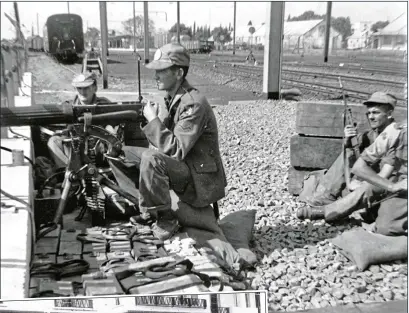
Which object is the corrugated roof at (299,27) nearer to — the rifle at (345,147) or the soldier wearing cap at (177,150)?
the rifle at (345,147)

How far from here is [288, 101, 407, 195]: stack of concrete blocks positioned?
3287 mm

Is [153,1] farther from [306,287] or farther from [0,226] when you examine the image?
[306,287]

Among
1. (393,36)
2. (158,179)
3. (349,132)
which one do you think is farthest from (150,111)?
(349,132)

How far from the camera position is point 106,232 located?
2.71 meters

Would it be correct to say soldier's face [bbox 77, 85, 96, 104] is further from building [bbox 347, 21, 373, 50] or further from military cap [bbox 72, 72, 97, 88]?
building [bbox 347, 21, 373, 50]

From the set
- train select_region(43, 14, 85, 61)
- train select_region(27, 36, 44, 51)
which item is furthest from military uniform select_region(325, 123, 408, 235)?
train select_region(27, 36, 44, 51)

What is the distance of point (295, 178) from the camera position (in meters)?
3.49

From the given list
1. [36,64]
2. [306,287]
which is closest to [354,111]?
[306,287]

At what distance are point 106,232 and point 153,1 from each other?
1.15 metres

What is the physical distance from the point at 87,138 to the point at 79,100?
323mm

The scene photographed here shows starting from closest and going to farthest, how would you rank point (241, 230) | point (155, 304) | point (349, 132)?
point (155, 304) < point (241, 230) < point (349, 132)

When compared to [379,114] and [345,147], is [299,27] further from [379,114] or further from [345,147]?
[345,147]

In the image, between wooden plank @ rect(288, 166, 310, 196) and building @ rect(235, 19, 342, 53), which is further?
wooden plank @ rect(288, 166, 310, 196)

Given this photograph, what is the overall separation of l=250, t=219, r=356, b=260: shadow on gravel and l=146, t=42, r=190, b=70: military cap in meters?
1.10
